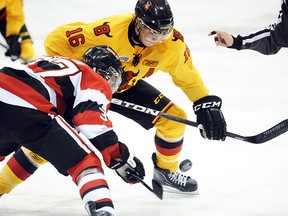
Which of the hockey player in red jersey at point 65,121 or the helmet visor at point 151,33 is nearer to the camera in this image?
the hockey player in red jersey at point 65,121

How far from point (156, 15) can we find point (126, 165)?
0.85 m

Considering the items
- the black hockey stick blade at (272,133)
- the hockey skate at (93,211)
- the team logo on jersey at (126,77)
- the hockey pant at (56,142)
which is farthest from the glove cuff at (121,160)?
the black hockey stick blade at (272,133)

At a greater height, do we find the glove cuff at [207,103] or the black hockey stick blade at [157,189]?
the glove cuff at [207,103]

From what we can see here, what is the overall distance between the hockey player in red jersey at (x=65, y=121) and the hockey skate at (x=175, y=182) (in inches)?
35.8

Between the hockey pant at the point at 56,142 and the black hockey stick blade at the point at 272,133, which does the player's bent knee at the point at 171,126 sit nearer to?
the black hockey stick blade at the point at 272,133

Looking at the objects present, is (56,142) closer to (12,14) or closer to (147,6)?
(147,6)

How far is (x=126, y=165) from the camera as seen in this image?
2.99 m

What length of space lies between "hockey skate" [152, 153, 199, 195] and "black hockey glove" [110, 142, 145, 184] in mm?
697

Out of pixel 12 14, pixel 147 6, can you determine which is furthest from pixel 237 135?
pixel 12 14

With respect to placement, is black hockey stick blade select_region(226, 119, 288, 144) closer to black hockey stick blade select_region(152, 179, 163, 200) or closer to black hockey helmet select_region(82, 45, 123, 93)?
black hockey stick blade select_region(152, 179, 163, 200)

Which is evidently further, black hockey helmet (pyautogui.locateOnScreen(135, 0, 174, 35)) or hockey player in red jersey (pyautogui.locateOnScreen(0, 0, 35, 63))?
hockey player in red jersey (pyautogui.locateOnScreen(0, 0, 35, 63))

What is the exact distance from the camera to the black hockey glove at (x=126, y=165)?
2.88 meters

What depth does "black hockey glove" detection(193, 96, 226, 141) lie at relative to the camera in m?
3.66

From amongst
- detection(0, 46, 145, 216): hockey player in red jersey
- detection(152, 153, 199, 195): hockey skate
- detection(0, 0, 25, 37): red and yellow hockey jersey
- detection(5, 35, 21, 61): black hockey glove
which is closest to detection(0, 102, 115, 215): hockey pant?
detection(0, 46, 145, 216): hockey player in red jersey
